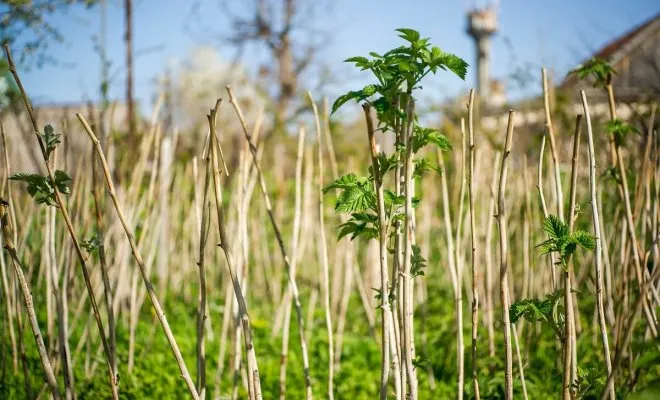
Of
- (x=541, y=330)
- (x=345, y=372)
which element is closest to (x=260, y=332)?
(x=345, y=372)

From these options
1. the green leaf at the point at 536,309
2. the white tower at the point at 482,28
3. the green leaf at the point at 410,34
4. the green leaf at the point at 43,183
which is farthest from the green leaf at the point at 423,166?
the white tower at the point at 482,28

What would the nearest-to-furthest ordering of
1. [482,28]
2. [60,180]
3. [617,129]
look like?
[60,180] → [617,129] → [482,28]

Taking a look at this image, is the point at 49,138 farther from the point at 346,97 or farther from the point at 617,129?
the point at 617,129

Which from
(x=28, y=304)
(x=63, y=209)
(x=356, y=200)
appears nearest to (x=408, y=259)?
(x=356, y=200)

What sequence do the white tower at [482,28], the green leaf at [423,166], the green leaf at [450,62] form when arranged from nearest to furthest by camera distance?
the green leaf at [450,62] → the green leaf at [423,166] → the white tower at [482,28]

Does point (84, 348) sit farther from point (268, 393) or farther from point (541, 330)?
point (541, 330)

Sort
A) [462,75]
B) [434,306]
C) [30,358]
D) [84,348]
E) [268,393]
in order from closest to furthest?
[462,75] < [268,393] < [30,358] < [84,348] < [434,306]

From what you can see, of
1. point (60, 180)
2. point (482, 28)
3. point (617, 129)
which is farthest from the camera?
point (482, 28)

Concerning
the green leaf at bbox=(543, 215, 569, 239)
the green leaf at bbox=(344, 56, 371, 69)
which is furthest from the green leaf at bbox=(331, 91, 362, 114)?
the green leaf at bbox=(543, 215, 569, 239)

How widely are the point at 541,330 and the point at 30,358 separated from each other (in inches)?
86.6

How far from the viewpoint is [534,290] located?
2.36 m

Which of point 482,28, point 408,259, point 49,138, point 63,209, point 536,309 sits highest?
point 482,28

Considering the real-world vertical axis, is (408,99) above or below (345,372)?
above

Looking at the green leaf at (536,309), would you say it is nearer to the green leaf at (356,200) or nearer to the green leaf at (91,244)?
the green leaf at (356,200)
